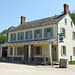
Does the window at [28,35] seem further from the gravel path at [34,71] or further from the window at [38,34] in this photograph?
the gravel path at [34,71]

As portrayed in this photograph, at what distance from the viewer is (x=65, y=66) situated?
1355 cm

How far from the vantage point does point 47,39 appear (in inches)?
774

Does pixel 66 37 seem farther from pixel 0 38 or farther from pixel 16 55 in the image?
pixel 0 38

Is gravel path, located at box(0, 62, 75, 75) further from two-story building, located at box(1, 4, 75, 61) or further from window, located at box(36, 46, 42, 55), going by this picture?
window, located at box(36, 46, 42, 55)

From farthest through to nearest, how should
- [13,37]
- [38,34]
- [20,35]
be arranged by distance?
1. [13,37]
2. [20,35]
3. [38,34]

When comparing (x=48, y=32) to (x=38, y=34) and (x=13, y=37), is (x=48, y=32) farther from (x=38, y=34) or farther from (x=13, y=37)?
(x=13, y=37)

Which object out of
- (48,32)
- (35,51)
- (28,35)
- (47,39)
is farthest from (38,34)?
(35,51)

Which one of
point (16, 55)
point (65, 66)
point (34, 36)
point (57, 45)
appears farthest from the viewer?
point (16, 55)

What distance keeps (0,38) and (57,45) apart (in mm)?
41562

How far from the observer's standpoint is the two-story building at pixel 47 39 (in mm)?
19578

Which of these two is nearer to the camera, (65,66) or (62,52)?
(65,66)

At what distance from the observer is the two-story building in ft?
64.2

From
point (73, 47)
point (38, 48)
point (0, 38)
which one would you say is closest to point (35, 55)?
point (38, 48)

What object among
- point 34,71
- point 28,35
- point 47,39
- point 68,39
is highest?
point 28,35
